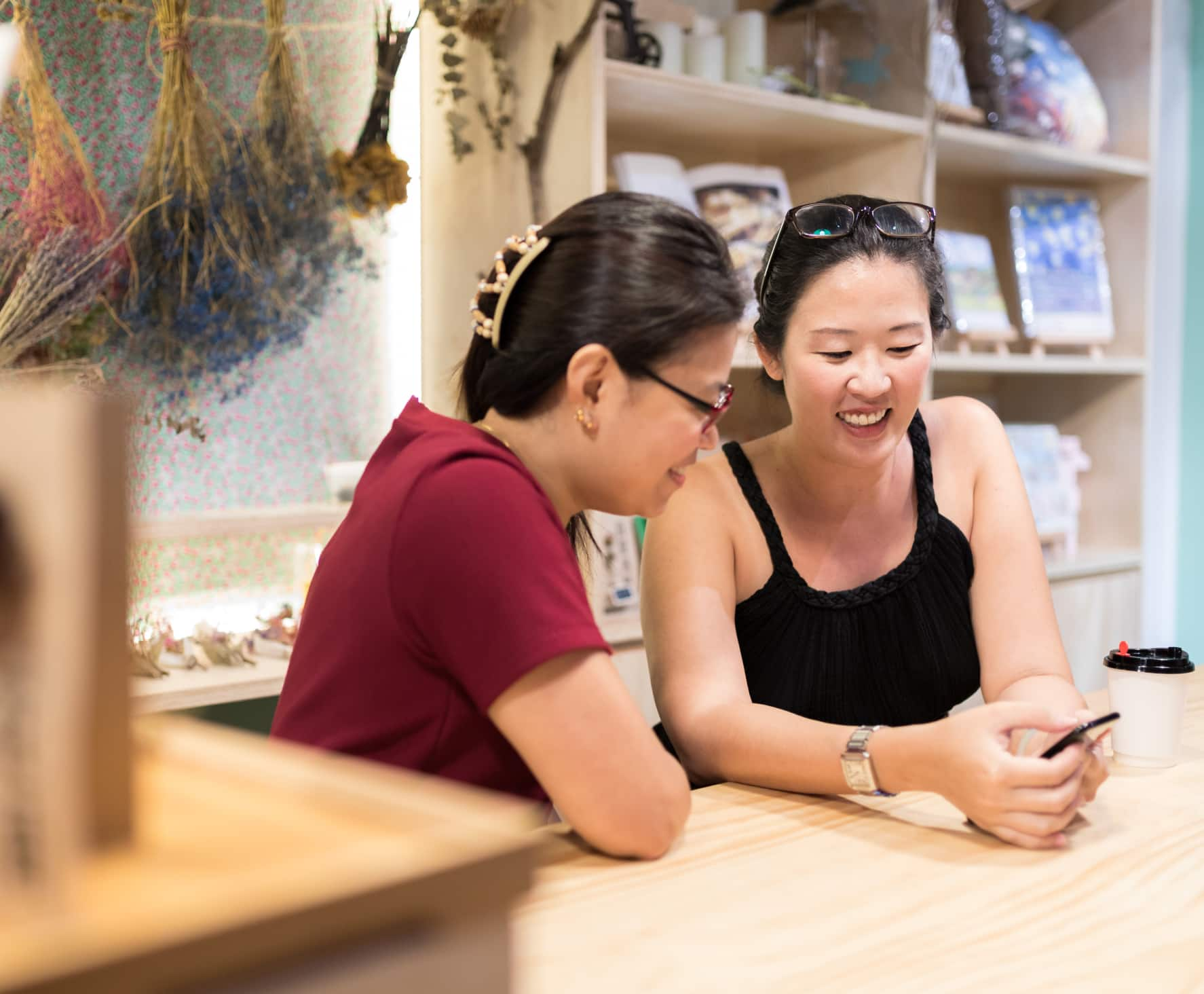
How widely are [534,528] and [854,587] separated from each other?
778 mm

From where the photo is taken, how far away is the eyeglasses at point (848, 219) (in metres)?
1.61

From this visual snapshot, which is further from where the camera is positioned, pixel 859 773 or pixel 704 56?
pixel 704 56

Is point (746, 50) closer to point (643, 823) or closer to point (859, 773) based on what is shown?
point (859, 773)

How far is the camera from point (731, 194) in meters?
2.70

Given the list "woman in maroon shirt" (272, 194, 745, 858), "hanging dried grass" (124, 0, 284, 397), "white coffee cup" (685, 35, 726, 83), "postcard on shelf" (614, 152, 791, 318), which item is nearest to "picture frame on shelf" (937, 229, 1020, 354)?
"postcard on shelf" (614, 152, 791, 318)

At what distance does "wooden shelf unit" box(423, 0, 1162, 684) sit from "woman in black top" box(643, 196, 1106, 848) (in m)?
0.27

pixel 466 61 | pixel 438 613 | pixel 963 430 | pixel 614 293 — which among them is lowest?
→ pixel 438 613

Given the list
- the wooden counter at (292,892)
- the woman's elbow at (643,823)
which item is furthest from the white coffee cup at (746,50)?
the wooden counter at (292,892)

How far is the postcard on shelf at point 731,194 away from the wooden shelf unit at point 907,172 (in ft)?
0.35

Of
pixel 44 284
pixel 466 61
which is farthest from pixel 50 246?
pixel 466 61

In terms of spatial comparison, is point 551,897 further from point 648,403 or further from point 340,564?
point 648,403

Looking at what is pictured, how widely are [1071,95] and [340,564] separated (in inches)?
116

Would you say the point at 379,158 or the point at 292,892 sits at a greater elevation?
the point at 379,158

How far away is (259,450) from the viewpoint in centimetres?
236
